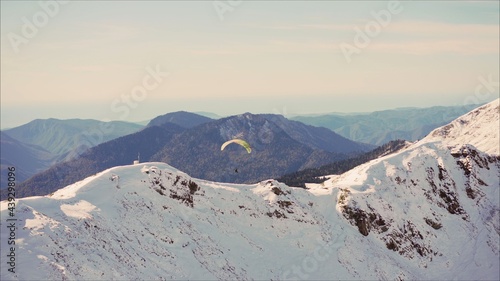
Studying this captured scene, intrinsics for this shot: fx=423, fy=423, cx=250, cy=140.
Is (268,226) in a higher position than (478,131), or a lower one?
lower

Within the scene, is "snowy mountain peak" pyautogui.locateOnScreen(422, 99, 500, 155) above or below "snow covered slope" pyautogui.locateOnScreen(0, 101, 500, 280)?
above

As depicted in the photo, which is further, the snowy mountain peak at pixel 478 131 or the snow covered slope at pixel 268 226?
the snowy mountain peak at pixel 478 131

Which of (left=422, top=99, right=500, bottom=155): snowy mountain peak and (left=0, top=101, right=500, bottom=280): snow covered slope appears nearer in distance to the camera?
(left=0, top=101, right=500, bottom=280): snow covered slope

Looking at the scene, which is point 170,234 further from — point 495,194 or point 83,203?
point 495,194

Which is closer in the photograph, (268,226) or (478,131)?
(268,226)

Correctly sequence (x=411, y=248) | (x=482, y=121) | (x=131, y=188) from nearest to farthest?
(x=131, y=188) → (x=411, y=248) → (x=482, y=121)

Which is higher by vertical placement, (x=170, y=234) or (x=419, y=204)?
(x=419, y=204)

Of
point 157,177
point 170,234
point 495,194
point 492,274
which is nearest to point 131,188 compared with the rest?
point 157,177

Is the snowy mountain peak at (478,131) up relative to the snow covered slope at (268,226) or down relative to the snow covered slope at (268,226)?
up
